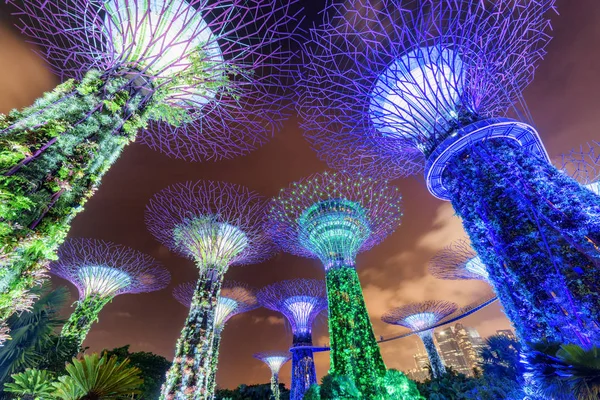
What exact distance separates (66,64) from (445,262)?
2354cm

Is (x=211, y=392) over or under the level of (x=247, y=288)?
under

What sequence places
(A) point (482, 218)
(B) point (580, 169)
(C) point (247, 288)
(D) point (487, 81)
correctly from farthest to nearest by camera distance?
(C) point (247, 288), (B) point (580, 169), (D) point (487, 81), (A) point (482, 218)

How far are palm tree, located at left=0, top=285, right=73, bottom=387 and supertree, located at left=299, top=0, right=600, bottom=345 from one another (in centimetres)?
1127

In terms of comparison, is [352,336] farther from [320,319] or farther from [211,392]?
[320,319]

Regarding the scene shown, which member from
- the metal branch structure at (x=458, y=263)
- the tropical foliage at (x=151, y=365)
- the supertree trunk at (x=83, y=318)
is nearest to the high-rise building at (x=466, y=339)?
the metal branch structure at (x=458, y=263)

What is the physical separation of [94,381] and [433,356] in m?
32.6

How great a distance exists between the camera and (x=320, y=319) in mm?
27609

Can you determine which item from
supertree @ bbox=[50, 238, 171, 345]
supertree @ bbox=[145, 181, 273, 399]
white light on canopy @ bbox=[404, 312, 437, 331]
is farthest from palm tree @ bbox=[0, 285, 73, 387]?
white light on canopy @ bbox=[404, 312, 437, 331]

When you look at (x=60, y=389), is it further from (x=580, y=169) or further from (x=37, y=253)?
(x=580, y=169)

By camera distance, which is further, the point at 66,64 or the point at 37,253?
the point at 66,64

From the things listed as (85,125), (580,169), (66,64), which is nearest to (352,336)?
(580,169)

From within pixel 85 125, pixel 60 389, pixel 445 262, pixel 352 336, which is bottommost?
pixel 60 389

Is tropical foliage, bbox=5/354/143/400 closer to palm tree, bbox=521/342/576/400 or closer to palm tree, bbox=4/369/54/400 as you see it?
palm tree, bbox=4/369/54/400

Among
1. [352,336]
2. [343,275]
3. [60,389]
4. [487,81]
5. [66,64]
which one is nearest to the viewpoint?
[60,389]
